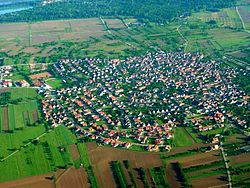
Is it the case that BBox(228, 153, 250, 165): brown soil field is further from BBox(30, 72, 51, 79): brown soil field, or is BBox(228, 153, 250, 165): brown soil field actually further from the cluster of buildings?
BBox(30, 72, 51, 79): brown soil field

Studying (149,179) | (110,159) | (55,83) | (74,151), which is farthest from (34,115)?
(149,179)

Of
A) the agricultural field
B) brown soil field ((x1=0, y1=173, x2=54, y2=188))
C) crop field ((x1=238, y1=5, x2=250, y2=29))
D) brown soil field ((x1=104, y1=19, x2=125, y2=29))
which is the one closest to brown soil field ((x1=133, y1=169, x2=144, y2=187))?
brown soil field ((x1=0, y1=173, x2=54, y2=188))

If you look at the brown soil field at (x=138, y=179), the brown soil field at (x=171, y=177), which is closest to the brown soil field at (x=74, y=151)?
the brown soil field at (x=138, y=179)

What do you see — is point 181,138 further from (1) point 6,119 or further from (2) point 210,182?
(1) point 6,119

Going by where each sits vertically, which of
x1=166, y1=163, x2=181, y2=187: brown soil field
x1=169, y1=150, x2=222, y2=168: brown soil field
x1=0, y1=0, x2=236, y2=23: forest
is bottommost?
x1=166, y1=163, x2=181, y2=187: brown soil field

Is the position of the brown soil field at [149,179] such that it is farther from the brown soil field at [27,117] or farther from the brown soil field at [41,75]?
the brown soil field at [41,75]

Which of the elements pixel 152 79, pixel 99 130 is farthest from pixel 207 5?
pixel 99 130

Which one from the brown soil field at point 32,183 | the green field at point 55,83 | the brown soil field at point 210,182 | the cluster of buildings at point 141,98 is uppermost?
the green field at point 55,83
